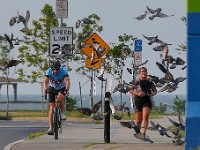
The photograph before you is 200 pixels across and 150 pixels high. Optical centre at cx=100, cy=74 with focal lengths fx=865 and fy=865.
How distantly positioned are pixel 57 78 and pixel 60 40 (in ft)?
13.3

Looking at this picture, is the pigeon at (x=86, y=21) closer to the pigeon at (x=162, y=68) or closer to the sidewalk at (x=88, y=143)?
the sidewalk at (x=88, y=143)

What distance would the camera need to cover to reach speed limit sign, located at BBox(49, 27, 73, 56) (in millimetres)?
22781

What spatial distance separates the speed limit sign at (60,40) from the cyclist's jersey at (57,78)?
3405 millimetres

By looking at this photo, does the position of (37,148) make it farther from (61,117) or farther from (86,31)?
(86,31)

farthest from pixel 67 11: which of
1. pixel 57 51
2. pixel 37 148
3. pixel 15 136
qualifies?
pixel 37 148

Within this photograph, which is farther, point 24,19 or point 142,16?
point 24,19

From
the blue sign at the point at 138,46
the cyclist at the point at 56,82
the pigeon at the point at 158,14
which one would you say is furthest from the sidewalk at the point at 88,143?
the blue sign at the point at 138,46

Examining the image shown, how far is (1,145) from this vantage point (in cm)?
1928

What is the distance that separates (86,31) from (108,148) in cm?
2898

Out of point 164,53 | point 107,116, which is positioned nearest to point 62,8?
point 107,116

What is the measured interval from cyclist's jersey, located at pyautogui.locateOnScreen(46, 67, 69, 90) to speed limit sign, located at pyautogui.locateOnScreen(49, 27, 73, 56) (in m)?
3.41

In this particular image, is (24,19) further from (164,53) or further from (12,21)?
(164,53)

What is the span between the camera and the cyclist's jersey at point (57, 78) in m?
19.0

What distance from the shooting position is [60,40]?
23.0m
